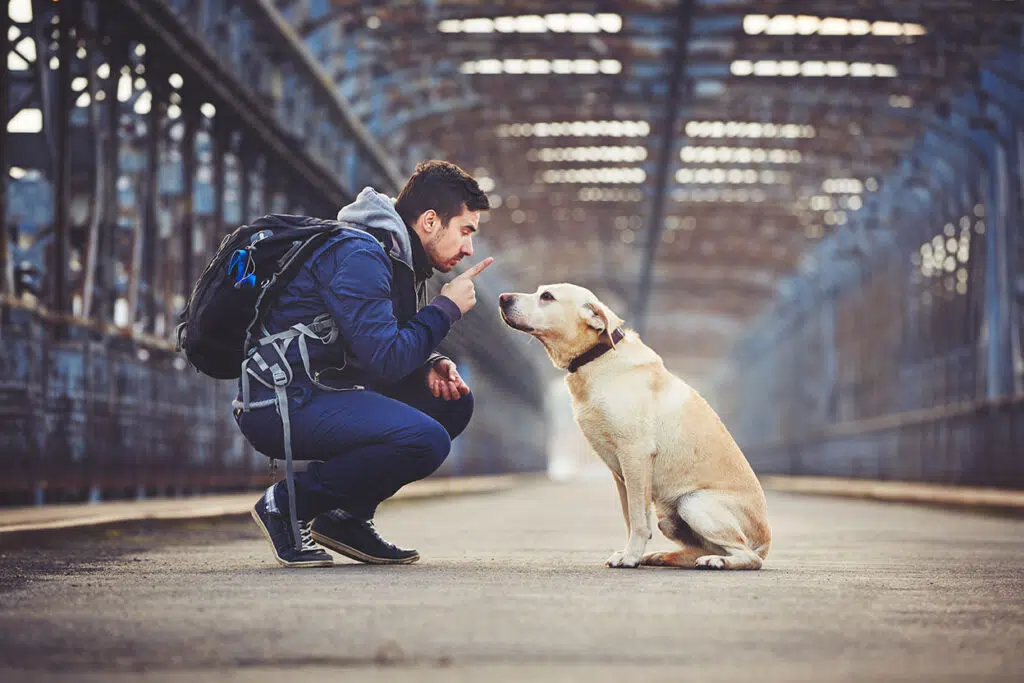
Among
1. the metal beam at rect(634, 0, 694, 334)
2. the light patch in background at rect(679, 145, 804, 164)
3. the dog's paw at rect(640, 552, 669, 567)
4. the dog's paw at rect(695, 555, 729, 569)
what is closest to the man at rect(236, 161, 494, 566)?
the dog's paw at rect(640, 552, 669, 567)

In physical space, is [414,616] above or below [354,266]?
below

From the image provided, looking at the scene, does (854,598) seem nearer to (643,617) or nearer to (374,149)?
(643,617)

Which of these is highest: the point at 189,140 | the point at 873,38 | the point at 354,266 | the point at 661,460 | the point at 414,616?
the point at 873,38

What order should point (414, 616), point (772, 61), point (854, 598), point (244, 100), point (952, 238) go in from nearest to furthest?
point (414, 616) < point (854, 598) < point (244, 100) < point (772, 61) < point (952, 238)

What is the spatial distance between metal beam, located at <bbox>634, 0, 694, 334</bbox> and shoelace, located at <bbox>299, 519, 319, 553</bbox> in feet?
41.4

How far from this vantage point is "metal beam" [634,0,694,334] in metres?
18.1

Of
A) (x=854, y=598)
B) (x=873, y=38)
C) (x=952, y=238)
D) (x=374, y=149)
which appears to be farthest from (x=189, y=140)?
(x=952, y=238)

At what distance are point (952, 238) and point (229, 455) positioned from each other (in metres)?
13.2

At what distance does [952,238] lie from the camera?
77.7ft

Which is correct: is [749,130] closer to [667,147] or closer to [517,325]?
[667,147]

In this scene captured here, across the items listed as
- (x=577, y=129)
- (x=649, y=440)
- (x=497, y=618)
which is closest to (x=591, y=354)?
(x=649, y=440)

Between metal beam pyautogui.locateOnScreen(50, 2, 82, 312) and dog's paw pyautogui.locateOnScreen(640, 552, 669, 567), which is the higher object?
metal beam pyautogui.locateOnScreen(50, 2, 82, 312)

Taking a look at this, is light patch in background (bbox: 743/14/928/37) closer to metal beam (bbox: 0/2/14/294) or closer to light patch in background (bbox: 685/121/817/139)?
light patch in background (bbox: 685/121/817/139)

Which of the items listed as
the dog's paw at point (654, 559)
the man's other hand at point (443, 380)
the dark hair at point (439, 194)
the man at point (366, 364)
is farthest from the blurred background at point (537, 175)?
the dog's paw at point (654, 559)
